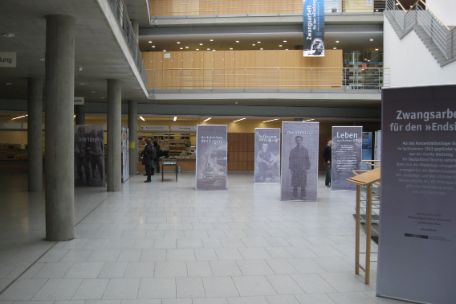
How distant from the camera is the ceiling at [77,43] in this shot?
7.71 metres

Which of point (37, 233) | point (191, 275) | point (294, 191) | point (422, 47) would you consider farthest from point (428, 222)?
point (422, 47)

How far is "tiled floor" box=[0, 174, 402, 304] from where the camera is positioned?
206 inches

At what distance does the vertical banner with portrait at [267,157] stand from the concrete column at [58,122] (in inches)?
448

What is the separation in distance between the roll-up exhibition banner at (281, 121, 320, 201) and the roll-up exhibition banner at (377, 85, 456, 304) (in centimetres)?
827

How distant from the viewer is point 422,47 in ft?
60.3

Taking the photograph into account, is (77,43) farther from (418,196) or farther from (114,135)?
(418,196)

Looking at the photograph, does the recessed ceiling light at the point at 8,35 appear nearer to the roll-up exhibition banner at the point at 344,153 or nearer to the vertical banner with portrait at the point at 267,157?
the roll-up exhibition banner at the point at 344,153

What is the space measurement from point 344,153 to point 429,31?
21.0ft

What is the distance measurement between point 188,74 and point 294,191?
12268 millimetres

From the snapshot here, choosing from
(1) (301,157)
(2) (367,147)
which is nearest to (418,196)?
(1) (301,157)

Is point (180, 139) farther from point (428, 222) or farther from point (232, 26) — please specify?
point (428, 222)

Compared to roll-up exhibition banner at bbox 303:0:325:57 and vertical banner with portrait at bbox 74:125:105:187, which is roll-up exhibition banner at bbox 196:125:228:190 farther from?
roll-up exhibition banner at bbox 303:0:325:57

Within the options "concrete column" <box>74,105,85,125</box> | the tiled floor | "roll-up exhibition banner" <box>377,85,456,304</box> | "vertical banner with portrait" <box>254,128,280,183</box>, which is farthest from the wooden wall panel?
"roll-up exhibition banner" <box>377,85,456,304</box>

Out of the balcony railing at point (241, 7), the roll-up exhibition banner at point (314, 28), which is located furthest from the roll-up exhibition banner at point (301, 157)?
the balcony railing at point (241, 7)
